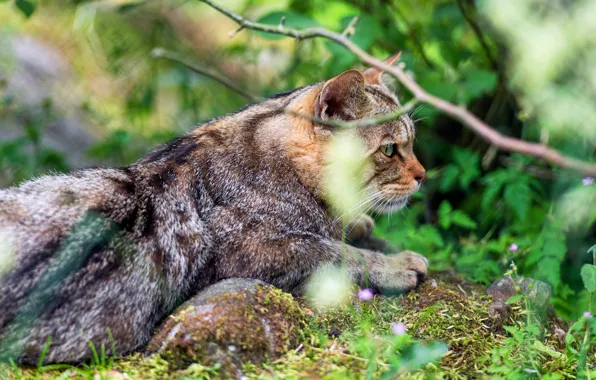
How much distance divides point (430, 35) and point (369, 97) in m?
2.11

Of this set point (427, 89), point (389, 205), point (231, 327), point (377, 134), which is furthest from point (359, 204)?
point (427, 89)

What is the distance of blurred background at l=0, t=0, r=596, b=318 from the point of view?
14.7ft

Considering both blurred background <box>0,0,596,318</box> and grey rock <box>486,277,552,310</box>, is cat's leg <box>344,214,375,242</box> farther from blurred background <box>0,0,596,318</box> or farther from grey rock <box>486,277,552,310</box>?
grey rock <box>486,277,552,310</box>

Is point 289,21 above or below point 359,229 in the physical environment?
above

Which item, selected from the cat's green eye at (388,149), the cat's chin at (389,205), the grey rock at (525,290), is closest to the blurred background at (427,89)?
the grey rock at (525,290)

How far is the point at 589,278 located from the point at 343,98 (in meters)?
1.66

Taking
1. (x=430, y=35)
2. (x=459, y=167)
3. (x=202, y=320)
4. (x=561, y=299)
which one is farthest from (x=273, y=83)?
(x=202, y=320)

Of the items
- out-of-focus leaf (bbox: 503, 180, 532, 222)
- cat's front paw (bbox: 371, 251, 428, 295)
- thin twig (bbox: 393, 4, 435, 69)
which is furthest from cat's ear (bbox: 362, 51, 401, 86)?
thin twig (bbox: 393, 4, 435, 69)

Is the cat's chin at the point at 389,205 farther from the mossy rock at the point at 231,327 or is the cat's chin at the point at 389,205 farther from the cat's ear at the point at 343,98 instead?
the mossy rock at the point at 231,327

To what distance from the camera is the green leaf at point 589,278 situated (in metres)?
3.19

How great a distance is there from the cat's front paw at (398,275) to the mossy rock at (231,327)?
1.91 feet

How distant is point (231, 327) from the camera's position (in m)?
3.12

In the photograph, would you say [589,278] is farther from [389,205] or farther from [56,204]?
[56,204]

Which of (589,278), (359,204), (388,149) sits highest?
(388,149)
